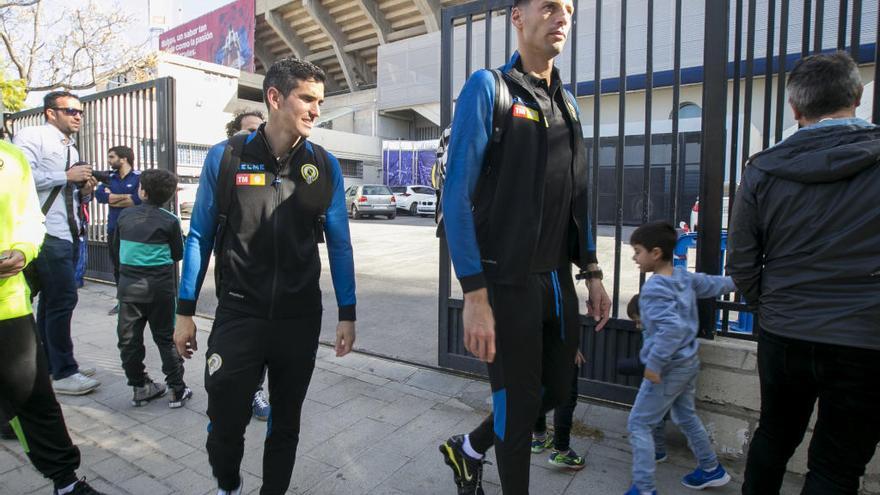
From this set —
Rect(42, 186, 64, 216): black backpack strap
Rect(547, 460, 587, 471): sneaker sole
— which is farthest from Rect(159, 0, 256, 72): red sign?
Rect(547, 460, 587, 471): sneaker sole

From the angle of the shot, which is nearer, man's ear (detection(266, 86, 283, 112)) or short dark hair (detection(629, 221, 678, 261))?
man's ear (detection(266, 86, 283, 112))

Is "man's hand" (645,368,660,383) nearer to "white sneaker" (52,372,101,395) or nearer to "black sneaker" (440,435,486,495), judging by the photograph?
"black sneaker" (440,435,486,495)

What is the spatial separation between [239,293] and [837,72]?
7.93ft

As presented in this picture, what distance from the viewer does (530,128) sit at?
78.2 inches

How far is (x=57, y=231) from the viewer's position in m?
3.84

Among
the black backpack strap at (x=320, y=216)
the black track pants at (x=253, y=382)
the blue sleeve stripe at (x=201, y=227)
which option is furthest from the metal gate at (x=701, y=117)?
the blue sleeve stripe at (x=201, y=227)

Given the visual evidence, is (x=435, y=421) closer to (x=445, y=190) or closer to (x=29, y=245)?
(x=445, y=190)

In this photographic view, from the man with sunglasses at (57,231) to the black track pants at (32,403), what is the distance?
1.69 meters

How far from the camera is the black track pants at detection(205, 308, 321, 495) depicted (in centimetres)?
210

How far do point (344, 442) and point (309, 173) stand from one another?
5.83 feet

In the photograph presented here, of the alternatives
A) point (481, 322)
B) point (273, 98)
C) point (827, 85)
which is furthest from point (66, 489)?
point (827, 85)

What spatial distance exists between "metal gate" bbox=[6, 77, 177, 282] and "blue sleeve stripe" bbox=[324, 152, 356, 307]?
503cm

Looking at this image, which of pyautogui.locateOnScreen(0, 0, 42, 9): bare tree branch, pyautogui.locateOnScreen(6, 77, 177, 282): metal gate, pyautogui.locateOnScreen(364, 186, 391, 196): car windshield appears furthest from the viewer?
pyautogui.locateOnScreen(364, 186, 391, 196): car windshield

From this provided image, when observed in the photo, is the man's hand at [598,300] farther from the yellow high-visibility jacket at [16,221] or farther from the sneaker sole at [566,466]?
the yellow high-visibility jacket at [16,221]
